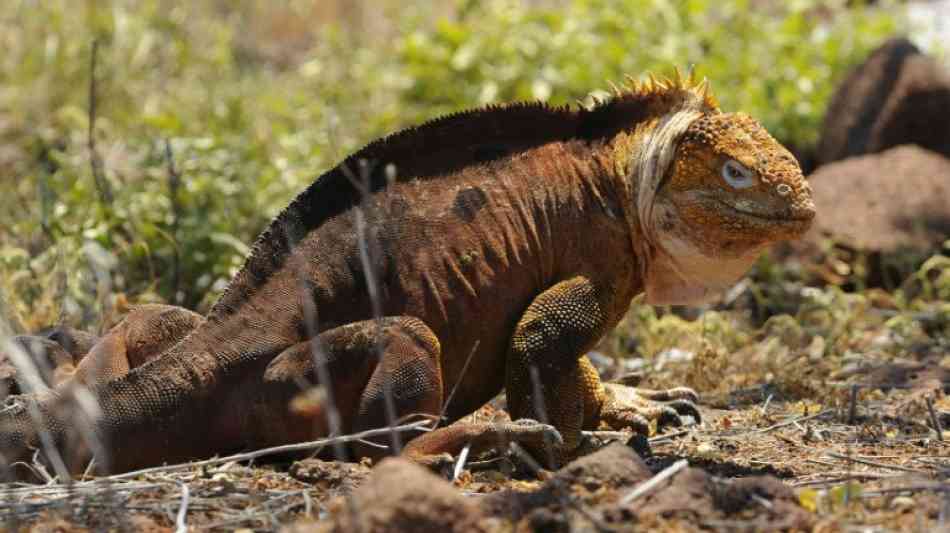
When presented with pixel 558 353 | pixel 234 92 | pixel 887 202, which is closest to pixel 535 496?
pixel 558 353

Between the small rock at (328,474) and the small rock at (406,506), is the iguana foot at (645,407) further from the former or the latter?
the small rock at (406,506)

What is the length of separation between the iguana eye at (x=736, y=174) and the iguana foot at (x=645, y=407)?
1.17m

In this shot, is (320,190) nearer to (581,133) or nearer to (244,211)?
(581,133)

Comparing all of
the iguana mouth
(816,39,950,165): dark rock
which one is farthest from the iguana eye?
(816,39,950,165): dark rock

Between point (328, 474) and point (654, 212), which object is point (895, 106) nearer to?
point (654, 212)

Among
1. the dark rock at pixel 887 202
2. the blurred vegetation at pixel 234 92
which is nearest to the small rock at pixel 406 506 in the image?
the blurred vegetation at pixel 234 92

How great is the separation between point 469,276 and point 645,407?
1.23 m

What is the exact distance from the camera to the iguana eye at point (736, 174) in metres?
5.64

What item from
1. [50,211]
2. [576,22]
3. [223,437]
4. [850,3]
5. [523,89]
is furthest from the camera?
[850,3]

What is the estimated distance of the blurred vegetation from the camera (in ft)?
28.0

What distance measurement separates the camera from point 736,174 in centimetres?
568

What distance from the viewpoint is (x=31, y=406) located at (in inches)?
190

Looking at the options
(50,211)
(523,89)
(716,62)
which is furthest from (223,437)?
(716,62)

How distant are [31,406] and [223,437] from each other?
764 mm
